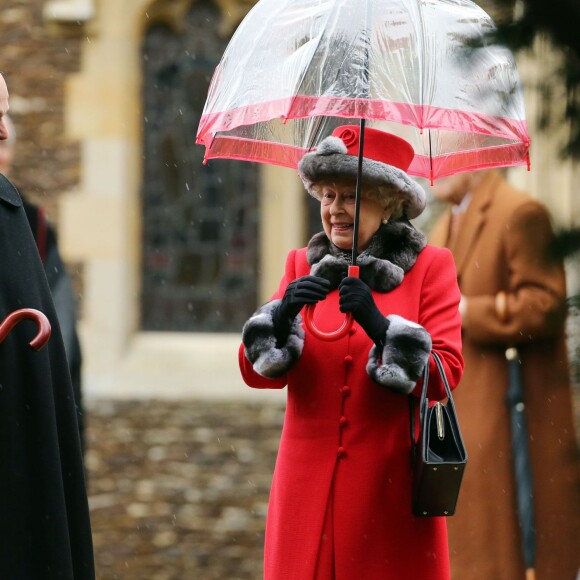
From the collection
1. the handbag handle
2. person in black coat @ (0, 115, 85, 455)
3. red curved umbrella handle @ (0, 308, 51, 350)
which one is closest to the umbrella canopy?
the handbag handle

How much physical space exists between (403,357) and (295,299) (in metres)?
0.29

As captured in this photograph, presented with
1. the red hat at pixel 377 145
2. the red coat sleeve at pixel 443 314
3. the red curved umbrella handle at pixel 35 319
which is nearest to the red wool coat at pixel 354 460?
the red coat sleeve at pixel 443 314

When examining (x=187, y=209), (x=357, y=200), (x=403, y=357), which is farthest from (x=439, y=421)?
(x=187, y=209)

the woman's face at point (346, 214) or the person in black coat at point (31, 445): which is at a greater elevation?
the woman's face at point (346, 214)

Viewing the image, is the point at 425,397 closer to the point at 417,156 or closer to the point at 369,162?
the point at 369,162

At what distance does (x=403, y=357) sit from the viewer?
2.92 meters

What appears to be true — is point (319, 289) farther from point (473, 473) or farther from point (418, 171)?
point (473, 473)

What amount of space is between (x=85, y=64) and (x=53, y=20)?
365 millimetres

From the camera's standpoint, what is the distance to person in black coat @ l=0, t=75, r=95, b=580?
290 cm

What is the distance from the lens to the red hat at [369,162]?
3107mm

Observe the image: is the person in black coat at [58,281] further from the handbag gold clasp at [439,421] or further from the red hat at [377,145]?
the handbag gold clasp at [439,421]

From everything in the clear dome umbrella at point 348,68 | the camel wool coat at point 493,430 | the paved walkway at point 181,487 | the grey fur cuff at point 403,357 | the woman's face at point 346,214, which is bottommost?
the paved walkway at point 181,487

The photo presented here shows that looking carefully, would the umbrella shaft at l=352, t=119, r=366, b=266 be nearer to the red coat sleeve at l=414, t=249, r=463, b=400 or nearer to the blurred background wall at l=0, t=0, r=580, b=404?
the red coat sleeve at l=414, t=249, r=463, b=400

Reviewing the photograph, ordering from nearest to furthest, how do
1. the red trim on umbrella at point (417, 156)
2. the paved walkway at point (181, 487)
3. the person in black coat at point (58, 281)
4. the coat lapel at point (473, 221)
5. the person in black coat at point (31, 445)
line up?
the person in black coat at point (31, 445), the red trim on umbrella at point (417, 156), the coat lapel at point (473, 221), the person in black coat at point (58, 281), the paved walkway at point (181, 487)
